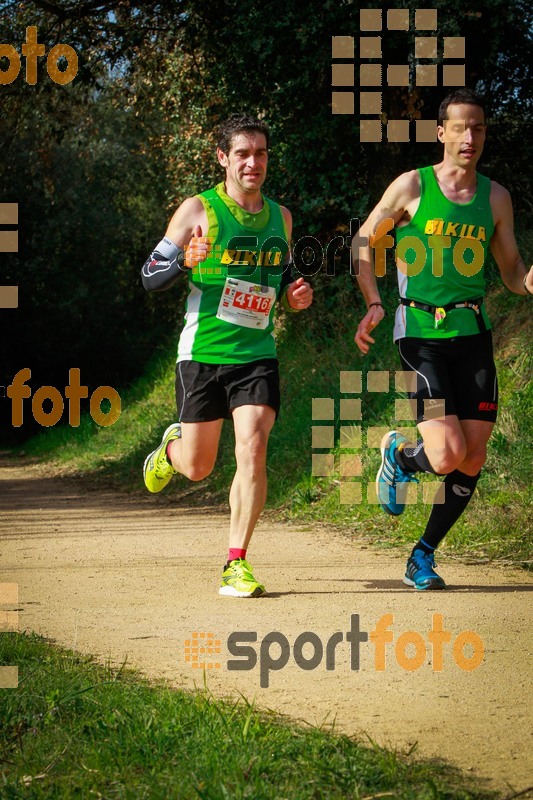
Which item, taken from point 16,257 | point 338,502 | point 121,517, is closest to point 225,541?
point 338,502

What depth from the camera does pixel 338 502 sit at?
380 inches

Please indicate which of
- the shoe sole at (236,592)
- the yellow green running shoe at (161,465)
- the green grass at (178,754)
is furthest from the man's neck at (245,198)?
the green grass at (178,754)

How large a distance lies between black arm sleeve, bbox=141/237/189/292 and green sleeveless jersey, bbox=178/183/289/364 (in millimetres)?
163

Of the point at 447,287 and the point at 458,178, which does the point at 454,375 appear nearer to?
the point at 447,287

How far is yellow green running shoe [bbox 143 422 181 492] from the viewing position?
6973mm

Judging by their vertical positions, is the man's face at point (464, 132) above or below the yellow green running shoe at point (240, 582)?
above

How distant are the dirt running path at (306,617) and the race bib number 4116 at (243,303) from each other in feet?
4.84

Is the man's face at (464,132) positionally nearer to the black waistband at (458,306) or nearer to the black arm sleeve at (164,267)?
the black waistband at (458,306)

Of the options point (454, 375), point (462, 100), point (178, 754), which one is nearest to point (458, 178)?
point (462, 100)

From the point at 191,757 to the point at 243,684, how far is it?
109 cm

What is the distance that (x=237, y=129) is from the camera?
6184 mm

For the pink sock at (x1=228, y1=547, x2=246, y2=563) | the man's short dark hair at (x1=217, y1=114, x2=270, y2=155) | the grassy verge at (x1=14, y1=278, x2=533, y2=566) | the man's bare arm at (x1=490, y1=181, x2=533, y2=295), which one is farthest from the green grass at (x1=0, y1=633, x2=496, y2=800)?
the grassy verge at (x1=14, y1=278, x2=533, y2=566)

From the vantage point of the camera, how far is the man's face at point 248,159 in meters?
6.17

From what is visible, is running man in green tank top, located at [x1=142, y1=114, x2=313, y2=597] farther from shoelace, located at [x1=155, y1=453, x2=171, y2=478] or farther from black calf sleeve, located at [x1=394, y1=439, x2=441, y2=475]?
black calf sleeve, located at [x1=394, y1=439, x2=441, y2=475]
